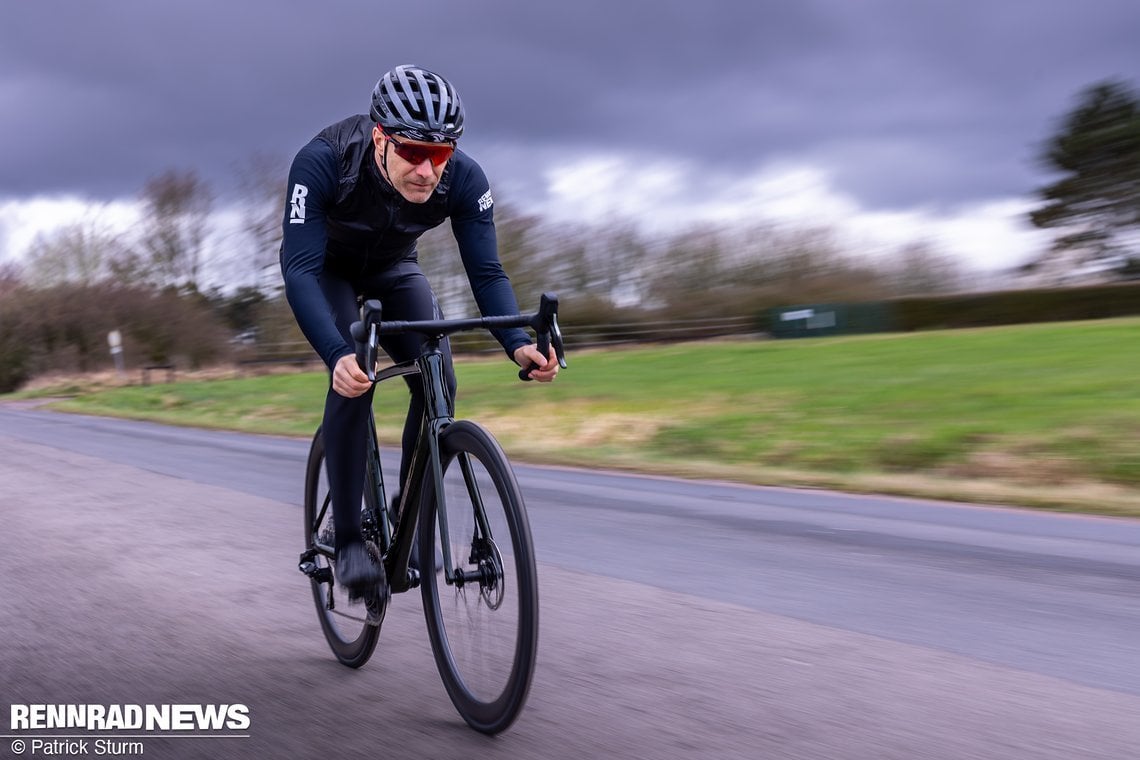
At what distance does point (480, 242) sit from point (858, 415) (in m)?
9.04

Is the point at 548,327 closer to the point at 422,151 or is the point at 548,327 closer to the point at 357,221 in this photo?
the point at 422,151

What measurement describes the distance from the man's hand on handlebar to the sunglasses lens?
0.61 m

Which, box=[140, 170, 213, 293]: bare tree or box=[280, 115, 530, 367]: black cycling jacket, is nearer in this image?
box=[280, 115, 530, 367]: black cycling jacket

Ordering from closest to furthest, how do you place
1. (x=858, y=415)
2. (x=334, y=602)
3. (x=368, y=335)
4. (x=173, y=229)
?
(x=368, y=335), (x=334, y=602), (x=858, y=415), (x=173, y=229)

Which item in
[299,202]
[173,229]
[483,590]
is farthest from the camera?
[173,229]

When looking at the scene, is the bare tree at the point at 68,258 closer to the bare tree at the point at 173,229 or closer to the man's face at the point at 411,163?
the bare tree at the point at 173,229

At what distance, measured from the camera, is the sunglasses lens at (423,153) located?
329 cm

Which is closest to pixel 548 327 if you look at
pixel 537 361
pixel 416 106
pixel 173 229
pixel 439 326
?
pixel 537 361

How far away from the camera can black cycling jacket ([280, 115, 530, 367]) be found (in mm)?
3398

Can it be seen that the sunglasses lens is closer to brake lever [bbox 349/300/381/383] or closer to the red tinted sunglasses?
the red tinted sunglasses

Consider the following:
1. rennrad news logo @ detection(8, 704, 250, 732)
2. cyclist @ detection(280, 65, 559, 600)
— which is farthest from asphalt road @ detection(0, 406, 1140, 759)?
cyclist @ detection(280, 65, 559, 600)

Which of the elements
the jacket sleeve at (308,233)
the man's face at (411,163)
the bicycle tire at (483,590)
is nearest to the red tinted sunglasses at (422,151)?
the man's face at (411,163)

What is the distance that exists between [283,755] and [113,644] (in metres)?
1.49

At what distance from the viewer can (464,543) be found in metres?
3.21
